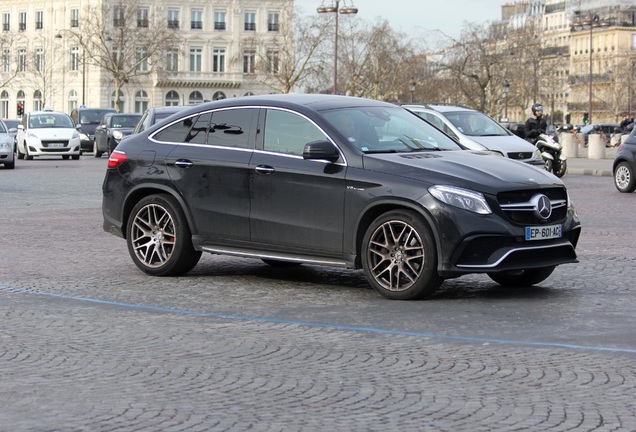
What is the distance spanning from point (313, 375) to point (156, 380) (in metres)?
0.85

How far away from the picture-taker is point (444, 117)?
26812 millimetres

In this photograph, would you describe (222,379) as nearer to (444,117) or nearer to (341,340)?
(341,340)

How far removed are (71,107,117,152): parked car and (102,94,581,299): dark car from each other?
43.9 metres

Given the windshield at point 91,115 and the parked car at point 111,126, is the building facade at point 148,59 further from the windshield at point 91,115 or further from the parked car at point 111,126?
the parked car at point 111,126

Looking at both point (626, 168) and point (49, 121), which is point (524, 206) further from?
point (49, 121)

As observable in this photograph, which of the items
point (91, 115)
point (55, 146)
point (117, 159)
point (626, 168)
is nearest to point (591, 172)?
point (626, 168)

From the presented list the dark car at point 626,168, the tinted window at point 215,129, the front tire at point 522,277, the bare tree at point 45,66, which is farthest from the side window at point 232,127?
the bare tree at point 45,66

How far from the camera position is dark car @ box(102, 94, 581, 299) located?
401 inches

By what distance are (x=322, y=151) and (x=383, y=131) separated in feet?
2.49

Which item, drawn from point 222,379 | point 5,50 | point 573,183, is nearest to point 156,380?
point 222,379

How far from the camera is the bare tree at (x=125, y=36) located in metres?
108

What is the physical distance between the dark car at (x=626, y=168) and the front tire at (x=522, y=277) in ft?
51.0

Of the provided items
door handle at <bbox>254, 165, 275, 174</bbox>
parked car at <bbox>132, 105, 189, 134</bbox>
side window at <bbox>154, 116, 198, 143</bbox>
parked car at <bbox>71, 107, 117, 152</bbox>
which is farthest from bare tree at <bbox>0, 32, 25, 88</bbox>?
door handle at <bbox>254, 165, 275, 174</bbox>

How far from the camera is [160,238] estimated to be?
12000mm
